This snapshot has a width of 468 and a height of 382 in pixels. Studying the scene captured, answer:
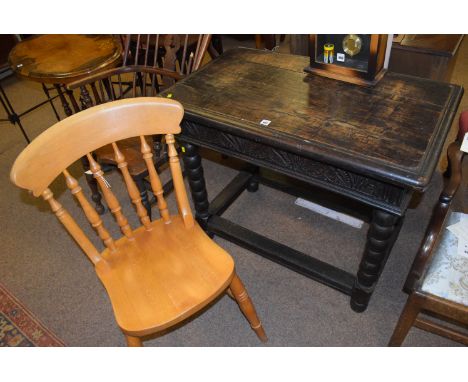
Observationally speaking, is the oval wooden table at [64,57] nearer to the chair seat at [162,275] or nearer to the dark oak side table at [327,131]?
the dark oak side table at [327,131]

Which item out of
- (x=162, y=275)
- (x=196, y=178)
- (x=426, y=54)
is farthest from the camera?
(x=426, y=54)

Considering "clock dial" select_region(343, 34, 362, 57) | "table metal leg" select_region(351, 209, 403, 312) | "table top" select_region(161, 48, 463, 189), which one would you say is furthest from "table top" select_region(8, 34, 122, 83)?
"table metal leg" select_region(351, 209, 403, 312)

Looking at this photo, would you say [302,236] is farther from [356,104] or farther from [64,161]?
[64,161]

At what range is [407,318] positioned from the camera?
1215 millimetres

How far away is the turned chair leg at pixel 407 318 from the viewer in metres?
1.15

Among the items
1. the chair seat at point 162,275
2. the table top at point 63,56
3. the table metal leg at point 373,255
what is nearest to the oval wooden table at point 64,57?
the table top at point 63,56

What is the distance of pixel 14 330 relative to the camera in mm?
1600

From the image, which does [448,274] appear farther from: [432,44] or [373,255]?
[432,44]

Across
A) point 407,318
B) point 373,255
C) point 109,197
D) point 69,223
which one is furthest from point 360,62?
point 69,223

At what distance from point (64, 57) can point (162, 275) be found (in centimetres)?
138

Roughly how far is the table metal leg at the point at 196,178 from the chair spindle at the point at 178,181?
282mm

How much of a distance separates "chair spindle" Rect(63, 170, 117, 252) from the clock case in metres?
0.96

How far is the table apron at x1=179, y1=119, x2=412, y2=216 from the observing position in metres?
1.09
